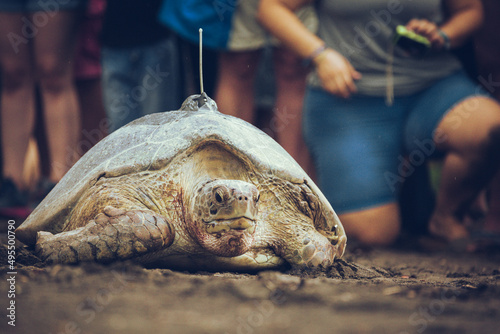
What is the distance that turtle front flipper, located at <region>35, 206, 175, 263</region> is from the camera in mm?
1882

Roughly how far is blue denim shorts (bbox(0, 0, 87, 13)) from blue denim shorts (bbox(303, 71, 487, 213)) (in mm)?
1426

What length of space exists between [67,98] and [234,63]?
1007mm

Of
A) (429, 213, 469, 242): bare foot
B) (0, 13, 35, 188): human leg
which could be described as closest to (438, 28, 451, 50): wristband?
(429, 213, 469, 242): bare foot

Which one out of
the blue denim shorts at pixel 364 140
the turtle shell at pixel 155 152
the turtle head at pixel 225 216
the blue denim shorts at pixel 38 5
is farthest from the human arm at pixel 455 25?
the blue denim shorts at pixel 38 5

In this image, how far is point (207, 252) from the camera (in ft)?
6.82

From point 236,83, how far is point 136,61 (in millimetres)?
622

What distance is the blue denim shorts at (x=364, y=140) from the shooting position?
338 cm

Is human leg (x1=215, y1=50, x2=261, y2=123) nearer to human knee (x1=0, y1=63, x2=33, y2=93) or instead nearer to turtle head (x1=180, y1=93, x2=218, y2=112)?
turtle head (x1=180, y1=93, x2=218, y2=112)

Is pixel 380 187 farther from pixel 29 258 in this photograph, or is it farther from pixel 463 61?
pixel 29 258

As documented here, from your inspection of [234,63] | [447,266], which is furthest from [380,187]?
[234,63]

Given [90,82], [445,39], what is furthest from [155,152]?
[90,82]

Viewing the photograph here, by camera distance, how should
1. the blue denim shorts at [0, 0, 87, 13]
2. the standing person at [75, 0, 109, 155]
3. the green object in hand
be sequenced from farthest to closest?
the standing person at [75, 0, 109, 155] → the blue denim shorts at [0, 0, 87, 13] → the green object in hand

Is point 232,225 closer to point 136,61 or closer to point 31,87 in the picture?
point 136,61

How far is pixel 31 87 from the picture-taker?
3.58 meters
